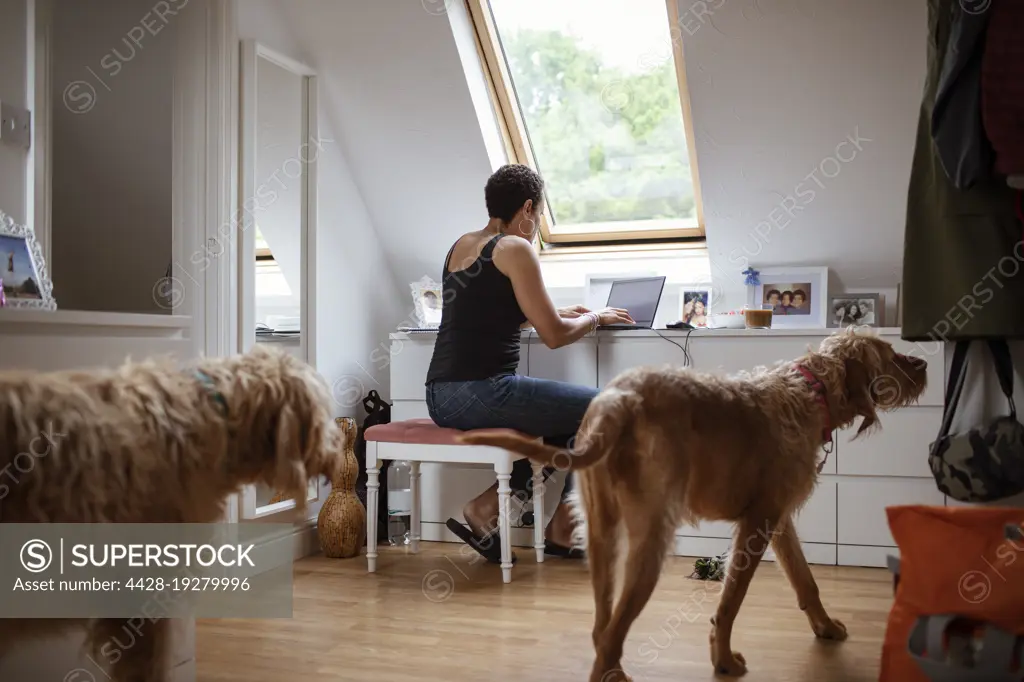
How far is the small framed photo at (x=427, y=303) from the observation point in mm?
3797

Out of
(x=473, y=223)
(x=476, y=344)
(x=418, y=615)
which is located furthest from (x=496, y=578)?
(x=473, y=223)

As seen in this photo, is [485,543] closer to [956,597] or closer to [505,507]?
[505,507]

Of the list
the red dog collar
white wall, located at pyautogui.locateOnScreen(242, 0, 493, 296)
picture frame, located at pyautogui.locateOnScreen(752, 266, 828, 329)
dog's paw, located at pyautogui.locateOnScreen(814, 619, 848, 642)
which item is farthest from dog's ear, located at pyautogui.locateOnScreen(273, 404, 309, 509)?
picture frame, located at pyautogui.locateOnScreen(752, 266, 828, 329)

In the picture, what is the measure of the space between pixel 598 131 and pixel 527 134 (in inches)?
13.0

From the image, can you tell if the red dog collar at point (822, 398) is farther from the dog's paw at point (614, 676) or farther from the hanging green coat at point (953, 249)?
the dog's paw at point (614, 676)

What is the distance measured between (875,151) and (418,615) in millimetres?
2382

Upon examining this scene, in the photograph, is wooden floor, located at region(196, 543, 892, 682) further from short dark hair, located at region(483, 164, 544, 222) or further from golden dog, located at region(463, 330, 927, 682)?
short dark hair, located at region(483, 164, 544, 222)

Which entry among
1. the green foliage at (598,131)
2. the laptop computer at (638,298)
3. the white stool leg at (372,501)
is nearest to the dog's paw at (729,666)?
the white stool leg at (372,501)

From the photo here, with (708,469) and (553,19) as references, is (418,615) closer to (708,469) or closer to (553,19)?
(708,469)

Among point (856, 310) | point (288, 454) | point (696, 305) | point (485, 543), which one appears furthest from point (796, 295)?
point (288, 454)

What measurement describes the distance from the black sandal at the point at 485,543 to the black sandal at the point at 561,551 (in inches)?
7.9

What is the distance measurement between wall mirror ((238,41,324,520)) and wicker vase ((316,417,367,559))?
4.1 inches

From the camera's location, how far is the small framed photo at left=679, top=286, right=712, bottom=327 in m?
3.76

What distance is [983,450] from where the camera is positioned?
1.87 metres
